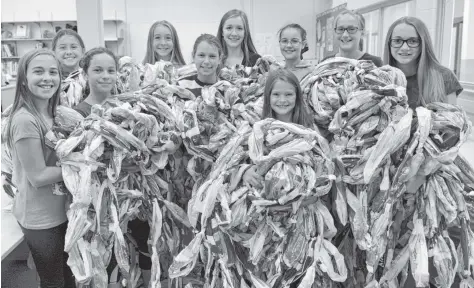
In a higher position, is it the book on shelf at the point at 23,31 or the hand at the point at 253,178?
the book on shelf at the point at 23,31

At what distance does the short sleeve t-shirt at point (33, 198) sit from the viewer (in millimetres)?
1611

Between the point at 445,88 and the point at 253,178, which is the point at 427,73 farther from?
the point at 253,178

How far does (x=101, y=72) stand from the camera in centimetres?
186

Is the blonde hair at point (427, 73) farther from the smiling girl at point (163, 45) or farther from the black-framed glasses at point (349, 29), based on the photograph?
the smiling girl at point (163, 45)

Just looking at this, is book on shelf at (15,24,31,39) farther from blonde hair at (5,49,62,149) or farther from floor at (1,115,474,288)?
blonde hair at (5,49,62,149)

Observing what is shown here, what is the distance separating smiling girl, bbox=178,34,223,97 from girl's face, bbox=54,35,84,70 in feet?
2.33

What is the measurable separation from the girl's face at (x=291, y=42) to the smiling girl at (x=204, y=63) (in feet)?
1.17

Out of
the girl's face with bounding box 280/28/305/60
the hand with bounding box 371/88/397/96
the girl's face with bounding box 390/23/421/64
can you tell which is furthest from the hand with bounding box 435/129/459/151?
the girl's face with bounding box 280/28/305/60

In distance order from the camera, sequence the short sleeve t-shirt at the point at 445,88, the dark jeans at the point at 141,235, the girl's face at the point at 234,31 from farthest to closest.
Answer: the girl's face at the point at 234,31, the dark jeans at the point at 141,235, the short sleeve t-shirt at the point at 445,88

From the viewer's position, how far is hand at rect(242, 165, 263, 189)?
5.41ft

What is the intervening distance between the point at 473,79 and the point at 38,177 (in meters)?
3.68

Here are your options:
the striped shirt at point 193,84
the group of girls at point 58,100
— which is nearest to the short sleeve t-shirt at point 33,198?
the group of girls at point 58,100

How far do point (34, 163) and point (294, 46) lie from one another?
1.34 m

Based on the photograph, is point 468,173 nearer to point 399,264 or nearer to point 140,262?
point 399,264
